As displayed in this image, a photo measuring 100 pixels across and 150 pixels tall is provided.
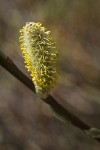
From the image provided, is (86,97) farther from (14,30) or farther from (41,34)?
(41,34)

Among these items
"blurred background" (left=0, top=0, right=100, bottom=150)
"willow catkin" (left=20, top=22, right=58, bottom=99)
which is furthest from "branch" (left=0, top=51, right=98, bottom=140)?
"blurred background" (left=0, top=0, right=100, bottom=150)

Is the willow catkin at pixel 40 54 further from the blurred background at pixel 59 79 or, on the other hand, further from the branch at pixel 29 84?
the blurred background at pixel 59 79

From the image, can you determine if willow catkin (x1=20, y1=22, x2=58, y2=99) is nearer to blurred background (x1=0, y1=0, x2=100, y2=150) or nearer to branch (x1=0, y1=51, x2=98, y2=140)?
branch (x1=0, y1=51, x2=98, y2=140)

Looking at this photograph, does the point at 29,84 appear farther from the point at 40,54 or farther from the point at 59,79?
the point at 59,79

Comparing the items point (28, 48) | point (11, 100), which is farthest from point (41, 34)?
point (11, 100)

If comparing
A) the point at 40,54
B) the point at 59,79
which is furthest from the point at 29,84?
the point at 59,79

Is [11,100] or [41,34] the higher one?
[11,100]

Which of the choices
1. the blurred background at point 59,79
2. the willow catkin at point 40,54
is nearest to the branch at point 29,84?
the willow catkin at point 40,54
